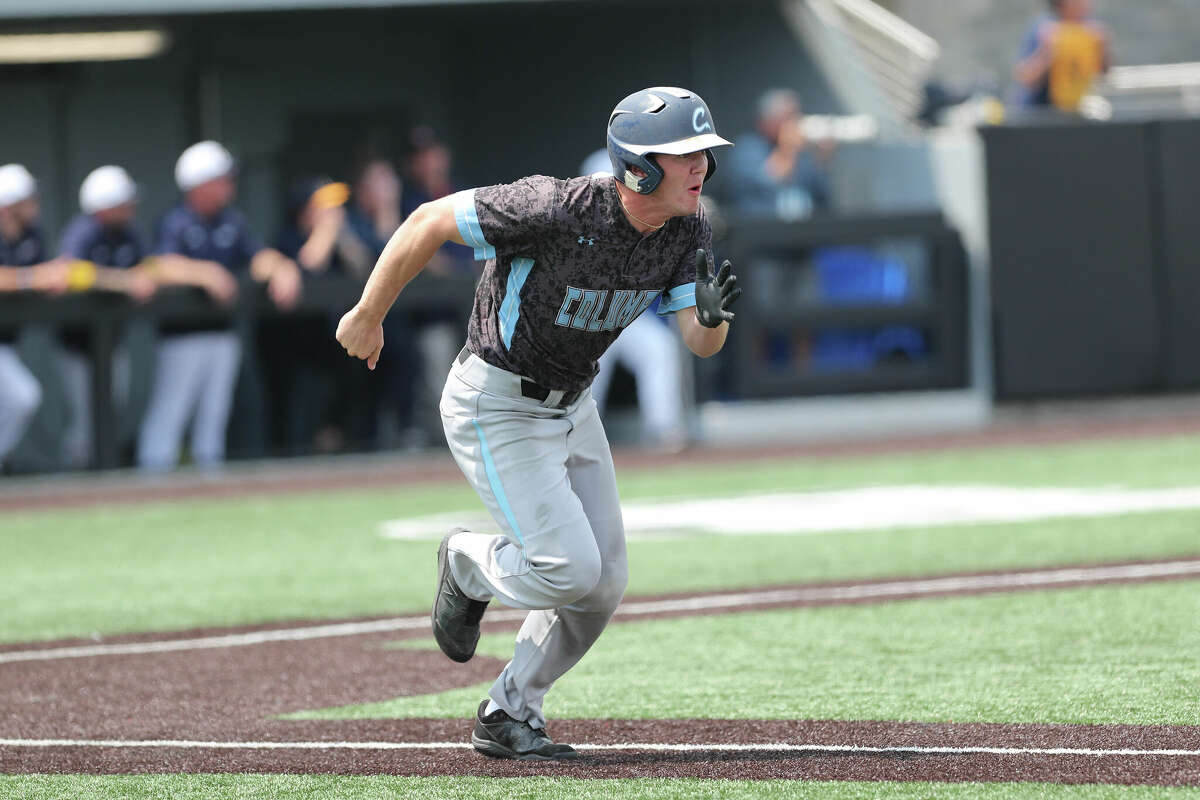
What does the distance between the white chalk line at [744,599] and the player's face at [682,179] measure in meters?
3.08

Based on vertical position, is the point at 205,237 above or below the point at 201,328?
above

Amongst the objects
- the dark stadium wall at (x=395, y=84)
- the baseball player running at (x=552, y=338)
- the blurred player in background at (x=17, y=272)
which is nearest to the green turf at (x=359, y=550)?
the blurred player in background at (x=17, y=272)

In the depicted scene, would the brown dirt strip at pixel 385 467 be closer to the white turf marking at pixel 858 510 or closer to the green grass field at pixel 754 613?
the green grass field at pixel 754 613

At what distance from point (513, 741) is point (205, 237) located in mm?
9864

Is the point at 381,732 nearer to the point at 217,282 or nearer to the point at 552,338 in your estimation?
the point at 552,338

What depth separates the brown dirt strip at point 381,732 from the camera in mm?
4609

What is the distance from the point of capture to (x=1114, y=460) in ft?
41.4

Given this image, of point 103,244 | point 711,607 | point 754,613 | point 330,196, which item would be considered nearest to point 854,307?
point 330,196

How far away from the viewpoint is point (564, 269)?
4953 millimetres

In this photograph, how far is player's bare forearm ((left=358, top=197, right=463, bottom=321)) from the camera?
16.3 ft

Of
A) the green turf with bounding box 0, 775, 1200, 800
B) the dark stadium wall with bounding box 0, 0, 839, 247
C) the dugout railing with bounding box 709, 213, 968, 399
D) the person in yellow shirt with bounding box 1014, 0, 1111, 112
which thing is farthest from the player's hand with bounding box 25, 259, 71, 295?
the green turf with bounding box 0, 775, 1200, 800

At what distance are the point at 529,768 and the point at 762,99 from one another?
1350 centimetres

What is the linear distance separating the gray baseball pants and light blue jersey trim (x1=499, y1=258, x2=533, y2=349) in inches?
4.6

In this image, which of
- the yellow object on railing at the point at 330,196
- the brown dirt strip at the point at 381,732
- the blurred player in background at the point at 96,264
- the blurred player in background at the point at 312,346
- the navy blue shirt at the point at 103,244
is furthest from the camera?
the blurred player in background at the point at 312,346
